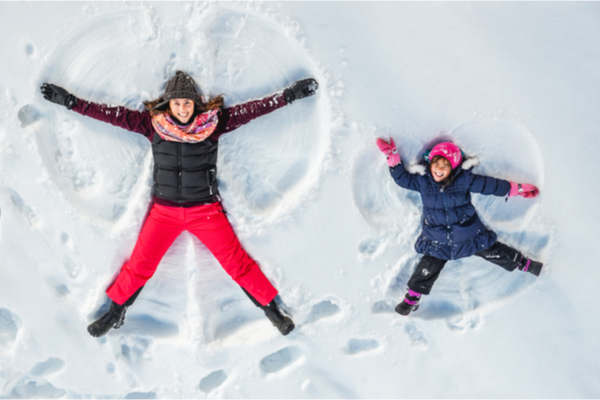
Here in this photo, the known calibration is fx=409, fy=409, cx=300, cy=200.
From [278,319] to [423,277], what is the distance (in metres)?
0.99

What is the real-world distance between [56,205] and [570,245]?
3.39 meters

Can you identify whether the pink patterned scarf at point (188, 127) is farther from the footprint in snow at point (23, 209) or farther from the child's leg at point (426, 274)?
the child's leg at point (426, 274)

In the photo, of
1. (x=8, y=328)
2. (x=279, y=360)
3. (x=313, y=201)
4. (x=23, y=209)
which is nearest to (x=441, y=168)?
(x=313, y=201)

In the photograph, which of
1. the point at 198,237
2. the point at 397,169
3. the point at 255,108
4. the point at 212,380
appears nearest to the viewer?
the point at 255,108

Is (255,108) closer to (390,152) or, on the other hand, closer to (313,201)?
(313,201)

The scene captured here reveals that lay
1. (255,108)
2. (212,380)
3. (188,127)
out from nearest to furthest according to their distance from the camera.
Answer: (188,127)
(255,108)
(212,380)

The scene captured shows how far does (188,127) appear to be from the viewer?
2281 mm

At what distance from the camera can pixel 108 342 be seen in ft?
9.12

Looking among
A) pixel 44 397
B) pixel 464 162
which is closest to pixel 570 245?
pixel 464 162

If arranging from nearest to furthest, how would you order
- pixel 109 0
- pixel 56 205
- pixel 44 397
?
pixel 109 0 → pixel 56 205 → pixel 44 397

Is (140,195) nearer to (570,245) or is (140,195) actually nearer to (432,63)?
(432,63)

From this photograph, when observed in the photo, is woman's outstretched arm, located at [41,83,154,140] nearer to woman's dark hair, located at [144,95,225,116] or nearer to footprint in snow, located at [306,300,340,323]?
woman's dark hair, located at [144,95,225,116]

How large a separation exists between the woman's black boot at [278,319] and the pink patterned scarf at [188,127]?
116 cm

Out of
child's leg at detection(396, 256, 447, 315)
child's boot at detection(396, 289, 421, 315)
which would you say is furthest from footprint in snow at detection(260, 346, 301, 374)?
child's leg at detection(396, 256, 447, 315)
